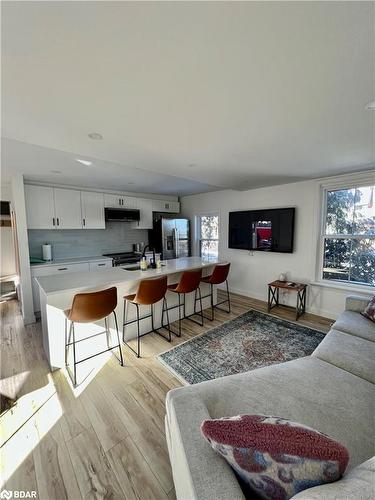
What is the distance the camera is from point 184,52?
100 cm

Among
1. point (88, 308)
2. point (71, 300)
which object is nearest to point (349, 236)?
point (88, 308)

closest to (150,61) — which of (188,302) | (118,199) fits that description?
(188,302)

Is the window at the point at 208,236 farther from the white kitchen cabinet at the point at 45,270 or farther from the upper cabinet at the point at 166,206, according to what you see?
the white kitchen cabinet at the point at 45,270

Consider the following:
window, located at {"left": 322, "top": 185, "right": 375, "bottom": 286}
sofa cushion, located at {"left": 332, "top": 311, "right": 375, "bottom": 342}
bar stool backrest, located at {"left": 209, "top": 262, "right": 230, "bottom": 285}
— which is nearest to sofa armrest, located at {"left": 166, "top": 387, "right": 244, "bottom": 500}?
sofa cushion, located at {"left": 332, "top": 311, "right": 375, "bottom": 342}

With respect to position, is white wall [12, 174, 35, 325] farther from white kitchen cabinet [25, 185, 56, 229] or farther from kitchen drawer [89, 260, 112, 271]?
kitchen drawer [89, 260, 112, 271]

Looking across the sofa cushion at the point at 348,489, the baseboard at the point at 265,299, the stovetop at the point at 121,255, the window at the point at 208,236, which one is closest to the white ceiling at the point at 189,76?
the sofa cushion at the point at 348,489

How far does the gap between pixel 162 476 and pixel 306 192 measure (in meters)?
4.08

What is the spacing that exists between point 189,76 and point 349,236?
11.2 feet

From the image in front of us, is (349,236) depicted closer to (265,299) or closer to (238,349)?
(265,299)

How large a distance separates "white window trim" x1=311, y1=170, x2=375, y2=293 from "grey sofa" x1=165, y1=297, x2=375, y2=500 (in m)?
1.81

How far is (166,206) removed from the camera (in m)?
5.69

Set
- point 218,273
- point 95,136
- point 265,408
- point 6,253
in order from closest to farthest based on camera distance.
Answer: point 265,408
point 95,136
point 218,273
point 6,253

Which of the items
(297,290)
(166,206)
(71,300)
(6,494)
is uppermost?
(166,206)

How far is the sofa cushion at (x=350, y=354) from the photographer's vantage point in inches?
59.9
